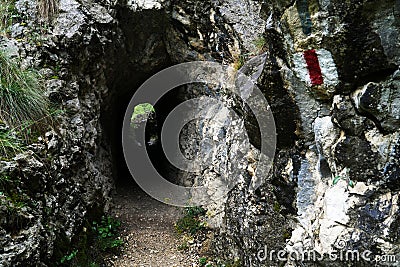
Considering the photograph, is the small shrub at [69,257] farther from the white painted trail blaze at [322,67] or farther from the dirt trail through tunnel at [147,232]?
the white painted trail blaze at [322,67]

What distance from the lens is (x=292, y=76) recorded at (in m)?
3.93

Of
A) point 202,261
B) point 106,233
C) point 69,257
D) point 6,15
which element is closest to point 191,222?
point 202,261

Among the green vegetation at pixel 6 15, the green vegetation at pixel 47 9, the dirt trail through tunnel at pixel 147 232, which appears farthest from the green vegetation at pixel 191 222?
the green vegetation at pixel 6 15

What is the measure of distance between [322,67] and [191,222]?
14.1 feet

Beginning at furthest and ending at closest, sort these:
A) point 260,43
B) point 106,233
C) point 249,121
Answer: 1. point 106,233
2. point 260,43
3. point 249,121

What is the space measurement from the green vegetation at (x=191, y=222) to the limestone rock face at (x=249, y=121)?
390mm

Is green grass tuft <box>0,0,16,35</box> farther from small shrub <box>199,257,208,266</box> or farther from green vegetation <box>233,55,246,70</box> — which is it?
small shrub <box>199,257,208,266</box>

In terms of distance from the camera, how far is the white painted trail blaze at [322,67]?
3518 millimetres

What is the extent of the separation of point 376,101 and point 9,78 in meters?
4.54

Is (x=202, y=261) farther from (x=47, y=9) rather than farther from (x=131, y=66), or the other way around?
(x=47, y=9)

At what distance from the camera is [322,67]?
11.8 feet

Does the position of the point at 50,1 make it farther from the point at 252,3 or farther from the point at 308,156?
the point at 308,156

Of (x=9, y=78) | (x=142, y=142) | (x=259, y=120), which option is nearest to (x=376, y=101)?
(x=259, y=120)

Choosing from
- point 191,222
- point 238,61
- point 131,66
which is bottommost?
point 191,222
